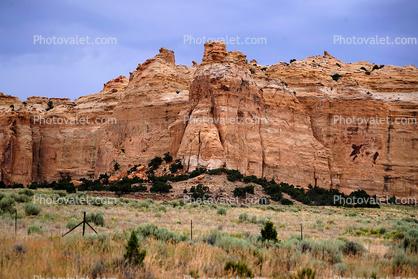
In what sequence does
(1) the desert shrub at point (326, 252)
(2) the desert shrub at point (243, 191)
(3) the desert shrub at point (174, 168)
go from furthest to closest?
(3) the desert shrub at point (174, 168) < (2) the desert shrub at point (243, 191) < (1) the desert shrub at point (326, 252)

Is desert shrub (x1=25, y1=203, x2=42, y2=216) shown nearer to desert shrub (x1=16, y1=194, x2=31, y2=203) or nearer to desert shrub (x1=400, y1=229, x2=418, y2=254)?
desert shrub (x1=16, y1=194, x2=31, y2=203)

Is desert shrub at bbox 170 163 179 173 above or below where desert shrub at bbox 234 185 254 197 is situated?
above

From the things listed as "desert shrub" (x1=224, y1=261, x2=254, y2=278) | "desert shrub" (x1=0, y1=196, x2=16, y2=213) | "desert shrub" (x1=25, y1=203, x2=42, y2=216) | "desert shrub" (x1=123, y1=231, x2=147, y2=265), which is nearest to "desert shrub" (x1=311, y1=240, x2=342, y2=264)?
"desert shrub" (x1=224, y1=261, x2=254, y2=278)

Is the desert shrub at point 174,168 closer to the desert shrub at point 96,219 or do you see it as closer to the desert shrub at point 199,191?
the desert shrub at point 199,191

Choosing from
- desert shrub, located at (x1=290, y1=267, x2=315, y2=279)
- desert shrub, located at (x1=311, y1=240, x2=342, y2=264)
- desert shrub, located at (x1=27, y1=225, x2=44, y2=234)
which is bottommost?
desert shrub, located at (x1=311, y1=240, x2=342, y2=264)

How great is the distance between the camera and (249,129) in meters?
46.0

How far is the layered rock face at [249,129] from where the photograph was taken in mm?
44250

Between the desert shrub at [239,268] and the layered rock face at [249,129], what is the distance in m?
32.0

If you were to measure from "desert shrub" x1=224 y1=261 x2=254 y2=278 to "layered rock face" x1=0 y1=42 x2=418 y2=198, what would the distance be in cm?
3197

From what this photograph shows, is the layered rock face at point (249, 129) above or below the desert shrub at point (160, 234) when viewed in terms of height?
above

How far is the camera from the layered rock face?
4425 cm

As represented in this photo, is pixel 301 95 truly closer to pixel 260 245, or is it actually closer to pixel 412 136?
pixel 412 136

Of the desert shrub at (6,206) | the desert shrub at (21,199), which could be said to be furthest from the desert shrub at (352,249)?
the desert shrub at (21,199)

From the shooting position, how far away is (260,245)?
10125 mm
